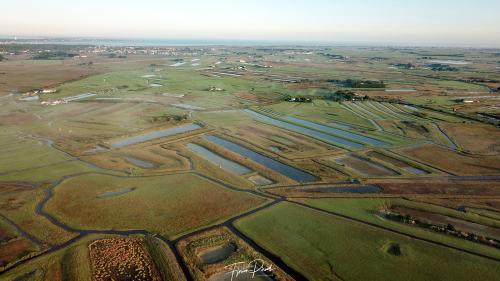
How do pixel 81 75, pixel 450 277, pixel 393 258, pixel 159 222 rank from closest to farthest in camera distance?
pixel 450 277 < pixel 393 258 < pixel 159 222 < pixel 81 75

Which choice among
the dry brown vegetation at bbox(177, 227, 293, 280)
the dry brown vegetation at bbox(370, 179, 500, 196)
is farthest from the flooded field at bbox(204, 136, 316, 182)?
the dry brown vegetation at bbox(177, 227, 293, 280)

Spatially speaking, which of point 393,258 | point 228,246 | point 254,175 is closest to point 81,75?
point 254,175

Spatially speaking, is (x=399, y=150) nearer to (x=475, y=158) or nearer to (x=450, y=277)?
(x=475, y=158)

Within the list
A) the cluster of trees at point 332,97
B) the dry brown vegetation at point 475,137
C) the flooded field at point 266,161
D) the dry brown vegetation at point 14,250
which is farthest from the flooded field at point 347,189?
the cluster of trees at point 332,97

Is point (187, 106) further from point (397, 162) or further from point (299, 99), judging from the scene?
point (397, 162)

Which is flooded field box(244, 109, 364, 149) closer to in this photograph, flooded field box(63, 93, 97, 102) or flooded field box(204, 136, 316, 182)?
flooded field box(204, 136, 316, 182)

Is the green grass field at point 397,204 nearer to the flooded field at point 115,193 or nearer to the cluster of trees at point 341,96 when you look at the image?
the flooded field at point 115,193

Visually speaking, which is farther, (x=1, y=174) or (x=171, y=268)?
(x=1, y=174)

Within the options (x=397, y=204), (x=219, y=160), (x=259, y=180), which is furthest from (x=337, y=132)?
(x=397, y=204)
